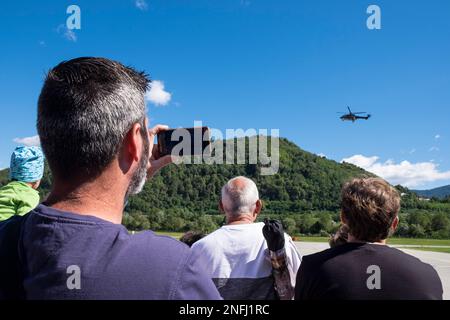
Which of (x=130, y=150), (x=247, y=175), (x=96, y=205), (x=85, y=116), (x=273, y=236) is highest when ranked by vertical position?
(x=247, y=175)

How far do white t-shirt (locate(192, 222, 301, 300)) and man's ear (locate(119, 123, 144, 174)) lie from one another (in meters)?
2.50

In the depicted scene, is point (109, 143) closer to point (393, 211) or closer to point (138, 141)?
point (138, 141)

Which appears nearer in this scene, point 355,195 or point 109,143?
point 109,143

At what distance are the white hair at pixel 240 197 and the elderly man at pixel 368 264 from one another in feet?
3.79

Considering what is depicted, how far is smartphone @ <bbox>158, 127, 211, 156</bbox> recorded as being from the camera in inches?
101

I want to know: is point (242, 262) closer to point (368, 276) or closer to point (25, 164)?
point (368, 276)

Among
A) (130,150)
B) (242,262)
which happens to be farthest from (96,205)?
(242,262)

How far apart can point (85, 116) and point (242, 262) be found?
2.93 meters

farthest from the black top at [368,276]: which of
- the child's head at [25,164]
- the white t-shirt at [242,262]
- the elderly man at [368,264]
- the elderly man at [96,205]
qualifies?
the child's head at [25,164]

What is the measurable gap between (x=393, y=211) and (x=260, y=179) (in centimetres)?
15529

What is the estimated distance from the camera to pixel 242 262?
4.23m

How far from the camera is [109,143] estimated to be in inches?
64.9

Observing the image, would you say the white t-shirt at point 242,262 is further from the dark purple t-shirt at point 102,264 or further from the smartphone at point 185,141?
the dark purple t-shirt at point 102,264
